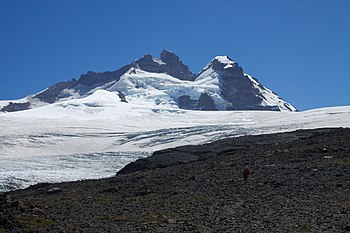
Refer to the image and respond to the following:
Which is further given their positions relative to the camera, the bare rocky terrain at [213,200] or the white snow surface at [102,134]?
the white snow surface at [102,134]

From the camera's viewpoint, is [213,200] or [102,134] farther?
[102,134]

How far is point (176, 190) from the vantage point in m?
23.1

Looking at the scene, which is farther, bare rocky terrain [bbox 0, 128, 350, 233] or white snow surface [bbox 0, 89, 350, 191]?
white snow surface [bbox 0, 89, 350, 191]

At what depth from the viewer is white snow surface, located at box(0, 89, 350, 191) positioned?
163 ft

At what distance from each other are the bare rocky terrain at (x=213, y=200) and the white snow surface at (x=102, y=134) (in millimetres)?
15421

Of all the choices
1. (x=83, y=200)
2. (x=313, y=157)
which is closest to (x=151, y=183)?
(x=83, y=200)

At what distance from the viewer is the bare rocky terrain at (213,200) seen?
1552cm

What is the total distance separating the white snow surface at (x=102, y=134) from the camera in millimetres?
49597

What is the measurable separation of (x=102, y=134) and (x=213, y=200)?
271ft

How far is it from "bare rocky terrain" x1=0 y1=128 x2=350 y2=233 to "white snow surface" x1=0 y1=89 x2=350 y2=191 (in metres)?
15.4

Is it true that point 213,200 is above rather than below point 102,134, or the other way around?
below

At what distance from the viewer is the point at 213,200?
20375 millimetres

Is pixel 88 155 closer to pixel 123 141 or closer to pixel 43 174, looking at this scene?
pixel 43 174

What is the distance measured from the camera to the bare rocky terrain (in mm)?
15523
